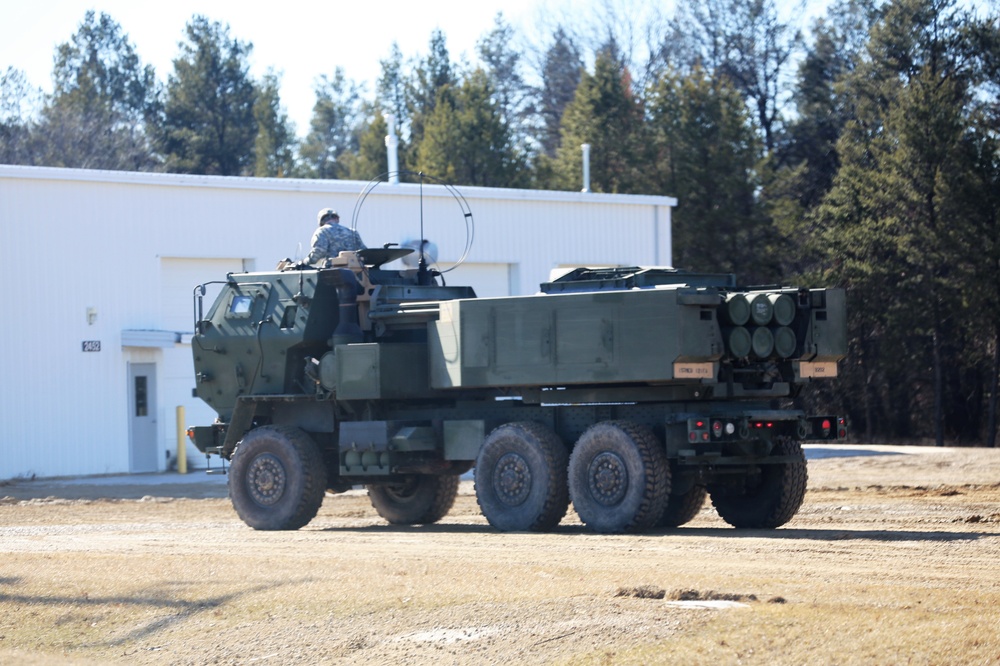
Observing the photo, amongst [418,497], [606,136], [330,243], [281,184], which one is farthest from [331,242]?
[606,136]

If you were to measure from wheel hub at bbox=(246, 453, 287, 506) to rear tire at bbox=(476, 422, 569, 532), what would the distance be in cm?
240

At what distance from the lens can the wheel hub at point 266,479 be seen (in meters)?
17.0

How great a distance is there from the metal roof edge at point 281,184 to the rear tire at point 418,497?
11577 mm

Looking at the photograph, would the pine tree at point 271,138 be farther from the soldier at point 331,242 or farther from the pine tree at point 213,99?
the soldier at point 331,242

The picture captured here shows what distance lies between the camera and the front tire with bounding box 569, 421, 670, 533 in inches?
573

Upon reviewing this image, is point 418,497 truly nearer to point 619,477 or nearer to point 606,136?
point 619,477

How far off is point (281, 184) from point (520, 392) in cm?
1515

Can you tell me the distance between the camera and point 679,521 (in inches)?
632

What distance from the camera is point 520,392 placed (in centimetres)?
1599

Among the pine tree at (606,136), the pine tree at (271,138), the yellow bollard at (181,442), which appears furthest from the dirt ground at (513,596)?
the pine tree at (271,138)

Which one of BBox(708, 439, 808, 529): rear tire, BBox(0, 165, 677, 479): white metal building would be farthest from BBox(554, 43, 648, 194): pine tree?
BBox(708, 439, 808, 529): rear tire

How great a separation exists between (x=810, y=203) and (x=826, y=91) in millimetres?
5618

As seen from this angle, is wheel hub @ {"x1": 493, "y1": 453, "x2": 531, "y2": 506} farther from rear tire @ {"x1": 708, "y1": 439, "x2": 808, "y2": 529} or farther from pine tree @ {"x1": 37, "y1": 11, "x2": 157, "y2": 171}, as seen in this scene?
pine tree @ {"x1": 37, "y1": 11, "x2": 157, "y2": 171}

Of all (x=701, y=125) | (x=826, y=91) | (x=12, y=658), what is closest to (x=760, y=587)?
(x=12, y=658)
